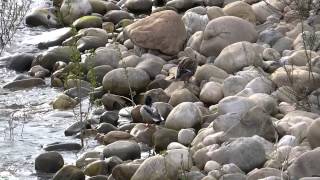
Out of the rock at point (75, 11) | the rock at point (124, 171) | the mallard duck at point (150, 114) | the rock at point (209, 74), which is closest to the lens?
the rock at point (124, 171)

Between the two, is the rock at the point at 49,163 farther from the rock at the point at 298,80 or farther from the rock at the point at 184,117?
the rock at the point at 298,80

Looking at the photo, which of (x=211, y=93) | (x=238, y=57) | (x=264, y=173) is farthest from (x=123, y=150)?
(x=238, y=57)

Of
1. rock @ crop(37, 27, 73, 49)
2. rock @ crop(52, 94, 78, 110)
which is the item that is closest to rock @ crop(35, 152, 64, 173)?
rock @ crop(52, 94, 78, 110)

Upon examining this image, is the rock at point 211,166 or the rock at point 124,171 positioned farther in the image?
the rock at point 124,171

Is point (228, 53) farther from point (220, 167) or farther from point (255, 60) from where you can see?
point (220, 167)

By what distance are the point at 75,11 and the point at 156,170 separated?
Result: 246 inches

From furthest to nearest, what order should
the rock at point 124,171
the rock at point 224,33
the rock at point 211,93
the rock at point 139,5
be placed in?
the rock at point 139,5
the rock at point 224,33
the rock at point 211,93
the rock at point 124,171

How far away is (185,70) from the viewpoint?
8039 mm

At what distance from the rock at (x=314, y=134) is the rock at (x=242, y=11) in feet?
12.5

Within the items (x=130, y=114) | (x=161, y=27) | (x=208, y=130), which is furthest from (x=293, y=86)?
(x=161, y=27)

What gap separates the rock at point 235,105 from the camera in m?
6.49

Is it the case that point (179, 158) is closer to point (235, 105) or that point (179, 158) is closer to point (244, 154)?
point (244, 154)

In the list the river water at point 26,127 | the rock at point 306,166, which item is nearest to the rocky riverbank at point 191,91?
the rock at point 306,166

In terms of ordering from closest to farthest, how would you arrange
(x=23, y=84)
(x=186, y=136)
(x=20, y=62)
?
(x=186, y=136) → (x=23, y=84) → (x=20, y=62)
